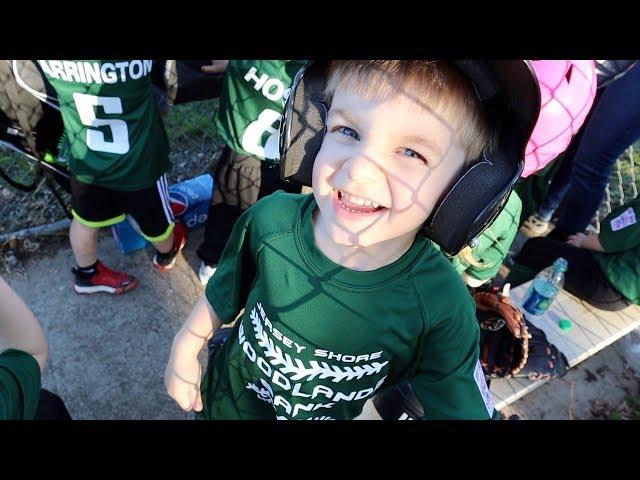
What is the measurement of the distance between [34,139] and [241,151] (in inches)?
43.1

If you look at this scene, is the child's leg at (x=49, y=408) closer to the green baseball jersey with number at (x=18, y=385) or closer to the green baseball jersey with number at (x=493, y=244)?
the green baseball jersey with number at (x=18, y=385)

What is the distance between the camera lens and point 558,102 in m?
1.61

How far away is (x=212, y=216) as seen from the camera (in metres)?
2.87

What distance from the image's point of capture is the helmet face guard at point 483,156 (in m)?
0.90

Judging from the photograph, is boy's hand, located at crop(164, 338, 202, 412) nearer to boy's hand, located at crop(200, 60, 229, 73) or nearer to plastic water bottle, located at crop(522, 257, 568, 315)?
plastic water bottle, located at crop(522, 257, 568, 315)

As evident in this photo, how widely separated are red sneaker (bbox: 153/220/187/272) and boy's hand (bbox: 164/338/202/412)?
5.31 ft

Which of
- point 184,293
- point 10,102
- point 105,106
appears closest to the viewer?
point 105,106

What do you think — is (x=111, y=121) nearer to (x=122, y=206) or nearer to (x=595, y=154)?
(x=122, y=206)

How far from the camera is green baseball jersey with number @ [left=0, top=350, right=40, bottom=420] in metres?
1.15

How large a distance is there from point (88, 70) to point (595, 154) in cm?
298

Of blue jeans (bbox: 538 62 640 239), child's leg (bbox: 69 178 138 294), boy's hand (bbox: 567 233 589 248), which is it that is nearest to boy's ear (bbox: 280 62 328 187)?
child's leg (bbox: 69 178 138 294)

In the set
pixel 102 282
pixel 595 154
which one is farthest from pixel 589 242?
pixel 102 282
